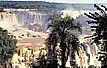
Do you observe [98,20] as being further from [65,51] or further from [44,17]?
[44,17]

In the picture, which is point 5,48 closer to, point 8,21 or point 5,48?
point 5,48

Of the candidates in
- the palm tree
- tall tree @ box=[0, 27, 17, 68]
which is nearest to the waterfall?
tall tree @ box=[0, 27, 17, 68]

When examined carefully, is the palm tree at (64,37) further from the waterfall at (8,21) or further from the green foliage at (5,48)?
the waterfall at (8,21)

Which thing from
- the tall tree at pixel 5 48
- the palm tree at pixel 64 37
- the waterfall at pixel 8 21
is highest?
the palm tree at pixel 64 37

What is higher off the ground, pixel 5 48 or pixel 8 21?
pixel 5 48

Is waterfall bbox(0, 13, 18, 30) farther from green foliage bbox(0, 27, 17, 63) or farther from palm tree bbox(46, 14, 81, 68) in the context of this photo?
palm tree bbox(46, 14, 81, 68)

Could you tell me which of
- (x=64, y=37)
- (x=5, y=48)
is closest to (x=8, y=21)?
(x=5, y=48)

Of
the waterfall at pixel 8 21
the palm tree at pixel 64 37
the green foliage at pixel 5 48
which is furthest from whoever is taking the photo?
the waterfall at pixel 8 21

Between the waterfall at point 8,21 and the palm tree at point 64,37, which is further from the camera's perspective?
the waterfall at point 8,21

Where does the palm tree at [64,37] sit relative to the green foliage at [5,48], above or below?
above

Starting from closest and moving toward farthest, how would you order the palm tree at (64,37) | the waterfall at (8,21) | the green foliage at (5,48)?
1. the palm tree at (64,37)
2. the green foliage at (5,48)
3. the waterfall at (8,21)

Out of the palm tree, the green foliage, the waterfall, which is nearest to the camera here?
the palm tree

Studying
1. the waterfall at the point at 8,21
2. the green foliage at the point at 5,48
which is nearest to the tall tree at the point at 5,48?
the green foliage at the point at 5,48
